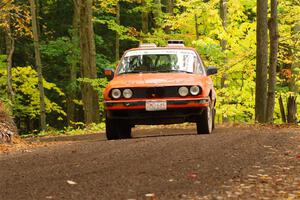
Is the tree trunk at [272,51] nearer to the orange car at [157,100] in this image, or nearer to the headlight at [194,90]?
the orange car at [157,100]

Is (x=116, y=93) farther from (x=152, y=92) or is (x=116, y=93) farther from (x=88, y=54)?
(x=88, y=54)

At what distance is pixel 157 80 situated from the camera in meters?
10.1

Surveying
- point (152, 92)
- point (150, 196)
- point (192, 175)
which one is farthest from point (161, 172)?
point (152, 92)

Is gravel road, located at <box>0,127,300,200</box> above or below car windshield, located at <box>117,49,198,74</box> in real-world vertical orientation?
below

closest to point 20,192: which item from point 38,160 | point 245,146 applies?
point 38,160

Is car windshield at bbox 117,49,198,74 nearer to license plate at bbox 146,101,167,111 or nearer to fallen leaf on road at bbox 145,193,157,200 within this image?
license plate at bbox 146,101,167,111

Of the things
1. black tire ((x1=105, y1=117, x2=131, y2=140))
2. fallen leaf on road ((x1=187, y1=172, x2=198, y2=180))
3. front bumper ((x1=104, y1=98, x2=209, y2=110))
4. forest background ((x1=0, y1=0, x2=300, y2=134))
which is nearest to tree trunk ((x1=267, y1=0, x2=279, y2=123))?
forest background ((x1=0, y1=0, x2=300, y2=134))

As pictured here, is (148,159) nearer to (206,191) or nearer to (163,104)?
(206,191)

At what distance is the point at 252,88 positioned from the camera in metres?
24.4

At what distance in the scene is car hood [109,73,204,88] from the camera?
999cm

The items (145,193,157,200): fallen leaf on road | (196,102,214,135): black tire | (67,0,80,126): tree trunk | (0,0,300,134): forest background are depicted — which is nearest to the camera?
(145,193,157,200): fallen leaf on road

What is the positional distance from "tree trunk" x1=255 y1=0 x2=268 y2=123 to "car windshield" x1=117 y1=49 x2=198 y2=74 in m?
4.65

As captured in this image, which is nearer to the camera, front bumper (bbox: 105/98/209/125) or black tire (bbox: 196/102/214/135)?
front bumper (bbox: 105/98/209/125)

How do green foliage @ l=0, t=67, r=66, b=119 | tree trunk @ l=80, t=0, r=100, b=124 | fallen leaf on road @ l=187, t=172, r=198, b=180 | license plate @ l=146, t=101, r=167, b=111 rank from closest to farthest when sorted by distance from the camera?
fallen leaf on road @ l=187, t=172, r=198, b=180 < license plate @ l=146, t=101, r=167, b=111 < tree trunk @ l=80, t=0, r=100, b=124 < green foliage @ l=0, t=67, r=66, b=119
